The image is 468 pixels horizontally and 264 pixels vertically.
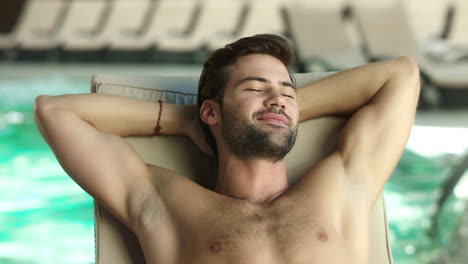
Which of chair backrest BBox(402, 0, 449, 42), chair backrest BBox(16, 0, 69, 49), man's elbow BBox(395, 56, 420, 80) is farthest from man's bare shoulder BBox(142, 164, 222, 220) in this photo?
chair backrest BBox(402, 0, 449, 42)

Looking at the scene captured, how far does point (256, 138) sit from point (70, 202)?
2475 millimetres

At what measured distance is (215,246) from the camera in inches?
53.1

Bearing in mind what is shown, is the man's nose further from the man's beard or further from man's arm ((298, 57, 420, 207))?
man's arm ((298, 57, 420, 207))

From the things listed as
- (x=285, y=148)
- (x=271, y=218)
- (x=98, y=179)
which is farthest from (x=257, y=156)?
(x=98, y=179)

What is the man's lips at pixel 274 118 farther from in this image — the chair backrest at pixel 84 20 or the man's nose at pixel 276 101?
the chair backrest at pixel 84 20

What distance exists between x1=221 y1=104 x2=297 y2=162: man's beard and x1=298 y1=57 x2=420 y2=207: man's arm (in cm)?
20

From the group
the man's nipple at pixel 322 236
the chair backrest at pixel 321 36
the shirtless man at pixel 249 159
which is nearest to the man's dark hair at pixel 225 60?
the shirtless man at pixel 249 159

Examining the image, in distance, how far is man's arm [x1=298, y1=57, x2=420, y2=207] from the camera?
155 centimetres

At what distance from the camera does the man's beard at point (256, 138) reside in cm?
148

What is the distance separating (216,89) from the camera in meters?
1.65

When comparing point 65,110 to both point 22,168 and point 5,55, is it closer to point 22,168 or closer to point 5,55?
point 22,168

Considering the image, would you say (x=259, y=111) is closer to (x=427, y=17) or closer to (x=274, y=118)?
(x=274, y=118)

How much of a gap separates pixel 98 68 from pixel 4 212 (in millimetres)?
4139

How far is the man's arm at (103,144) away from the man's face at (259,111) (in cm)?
26
